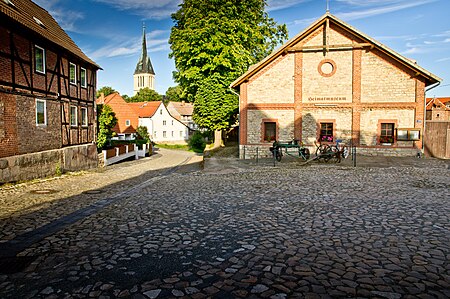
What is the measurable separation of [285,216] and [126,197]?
5.15 metres

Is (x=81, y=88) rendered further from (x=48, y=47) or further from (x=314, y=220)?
(x=314, y=220)

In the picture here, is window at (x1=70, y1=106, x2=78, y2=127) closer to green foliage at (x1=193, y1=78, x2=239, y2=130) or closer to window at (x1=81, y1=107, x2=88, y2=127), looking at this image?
window at (x1=81, y1=107, x2=88, y2=127)

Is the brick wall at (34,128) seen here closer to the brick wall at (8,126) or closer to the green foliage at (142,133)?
the brick wall at (8,126)

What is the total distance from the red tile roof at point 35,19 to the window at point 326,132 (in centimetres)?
1583

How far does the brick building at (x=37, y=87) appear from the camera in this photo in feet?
44.4

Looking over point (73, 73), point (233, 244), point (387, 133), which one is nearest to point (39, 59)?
point (73, 73)

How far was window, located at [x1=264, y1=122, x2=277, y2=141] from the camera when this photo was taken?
2184cm

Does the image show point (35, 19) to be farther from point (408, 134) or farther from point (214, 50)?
point (408, 134)

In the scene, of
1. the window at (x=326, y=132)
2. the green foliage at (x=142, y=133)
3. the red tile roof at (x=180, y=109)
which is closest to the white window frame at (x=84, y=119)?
the window at (x=326, y=132)

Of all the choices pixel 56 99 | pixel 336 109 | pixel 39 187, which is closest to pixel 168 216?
pixel 39 187

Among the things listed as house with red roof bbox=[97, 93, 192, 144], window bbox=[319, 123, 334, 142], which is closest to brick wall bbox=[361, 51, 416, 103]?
window bbox=[319, 123, 334, 142]

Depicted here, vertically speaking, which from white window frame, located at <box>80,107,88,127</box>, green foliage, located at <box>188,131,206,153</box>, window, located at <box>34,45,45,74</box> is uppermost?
window, located at <box>34,45,45,74</box>

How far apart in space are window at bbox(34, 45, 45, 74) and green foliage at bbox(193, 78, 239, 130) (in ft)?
41.7

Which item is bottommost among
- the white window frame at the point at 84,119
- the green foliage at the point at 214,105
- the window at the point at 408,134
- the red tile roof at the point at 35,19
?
the window at the point at 408,134
